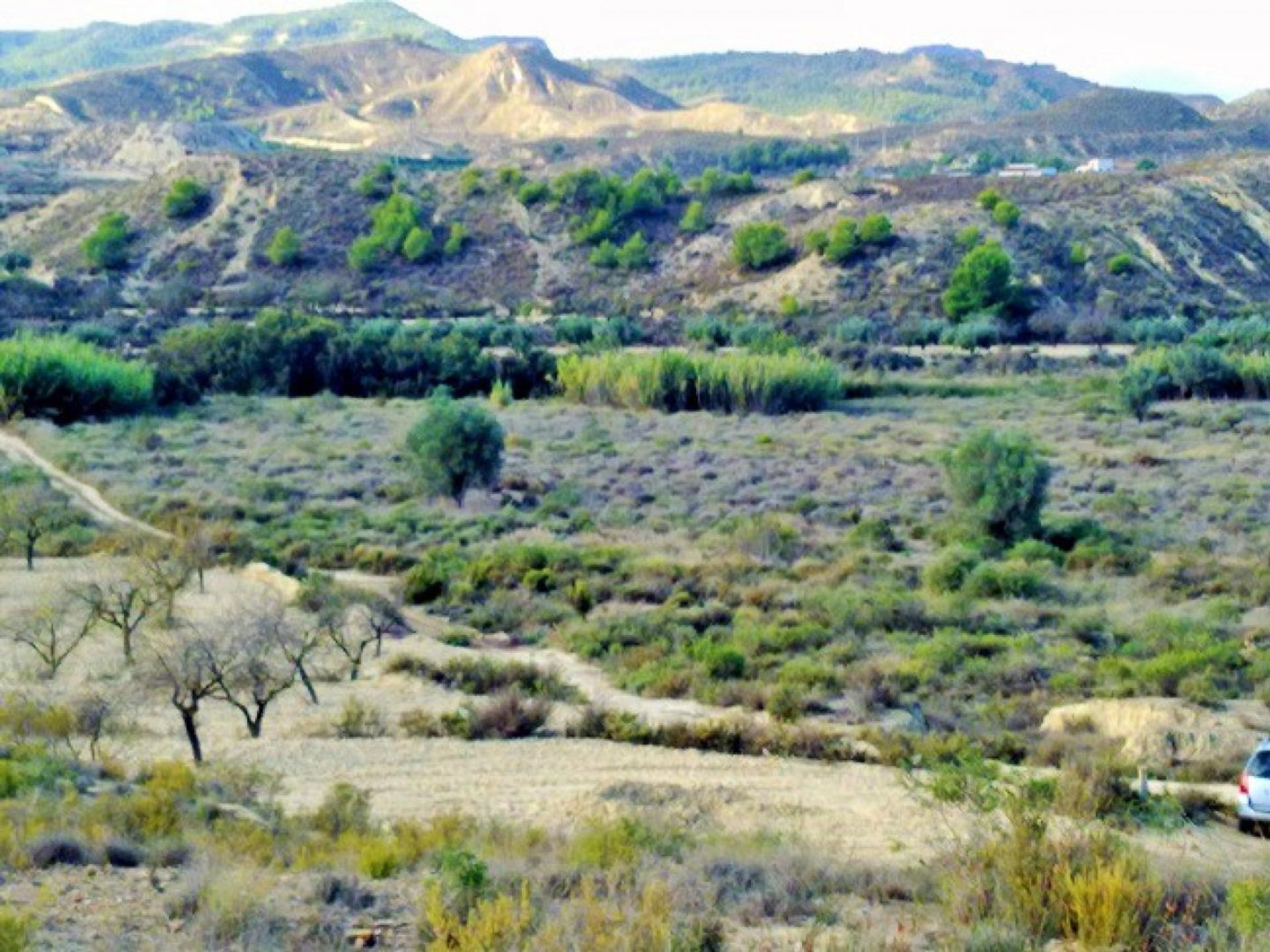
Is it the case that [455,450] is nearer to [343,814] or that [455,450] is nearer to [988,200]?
[343,814]

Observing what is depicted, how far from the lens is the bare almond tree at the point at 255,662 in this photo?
58.1ft

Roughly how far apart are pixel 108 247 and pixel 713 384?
48203mm

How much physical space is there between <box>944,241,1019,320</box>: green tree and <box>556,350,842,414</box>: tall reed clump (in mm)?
22100

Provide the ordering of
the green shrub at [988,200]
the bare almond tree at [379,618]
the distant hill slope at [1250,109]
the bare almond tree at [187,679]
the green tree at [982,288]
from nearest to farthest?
the bare almond tree at [187,679], the bare almond tree at [379,618], the green tree at [982,288], the green shrub at [988,200], the distant hill slope at [1250,109]

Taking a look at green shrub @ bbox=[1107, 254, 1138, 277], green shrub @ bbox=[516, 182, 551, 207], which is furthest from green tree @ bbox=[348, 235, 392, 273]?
green shrub @ bbox=[1107, 254, 1138, 277]

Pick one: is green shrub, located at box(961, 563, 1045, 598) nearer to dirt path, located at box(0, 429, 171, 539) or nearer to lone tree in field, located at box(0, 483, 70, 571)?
dirt path, located at box(0, 429, 171, 539)

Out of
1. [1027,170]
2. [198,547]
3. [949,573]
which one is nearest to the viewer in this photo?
[949,573]

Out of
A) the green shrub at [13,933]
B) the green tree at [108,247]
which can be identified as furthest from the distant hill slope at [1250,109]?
the green shrub at [13,933]

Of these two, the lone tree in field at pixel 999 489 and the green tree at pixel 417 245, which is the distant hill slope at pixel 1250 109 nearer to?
the green tree at pixel 417 245

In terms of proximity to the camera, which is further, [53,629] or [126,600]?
[126,600]

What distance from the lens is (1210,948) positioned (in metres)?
8.94

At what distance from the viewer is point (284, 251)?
90812mm

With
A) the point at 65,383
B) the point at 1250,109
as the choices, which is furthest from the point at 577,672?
the point at 1250,109

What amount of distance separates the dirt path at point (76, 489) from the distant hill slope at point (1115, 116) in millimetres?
127185
